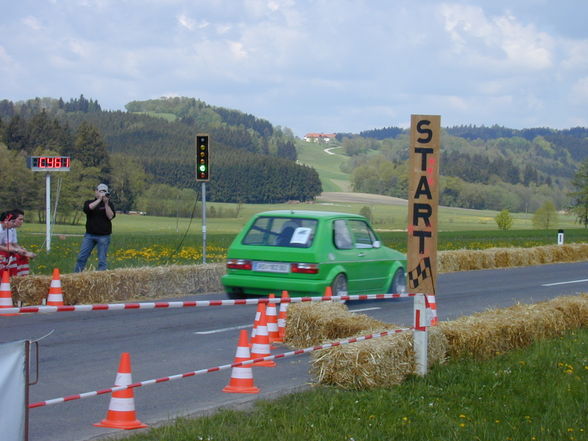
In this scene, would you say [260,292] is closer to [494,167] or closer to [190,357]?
[190,357]

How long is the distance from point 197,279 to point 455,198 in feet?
433

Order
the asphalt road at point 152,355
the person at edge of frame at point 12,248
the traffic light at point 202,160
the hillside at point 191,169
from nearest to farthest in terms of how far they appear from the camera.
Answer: the asphalt road at point 152,355
the person at edge of frame at point 12,248
the traffic light at point 202,160
the hillside at point 191,169

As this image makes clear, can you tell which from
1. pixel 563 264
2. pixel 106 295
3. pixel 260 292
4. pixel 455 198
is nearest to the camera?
pixel 260 292

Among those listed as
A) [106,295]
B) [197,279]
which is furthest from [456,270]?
[106,295]

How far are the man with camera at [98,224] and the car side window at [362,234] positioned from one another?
4.64 meters

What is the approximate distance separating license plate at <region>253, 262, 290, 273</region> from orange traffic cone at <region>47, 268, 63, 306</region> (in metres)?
3.23

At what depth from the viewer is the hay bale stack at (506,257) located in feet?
87.5

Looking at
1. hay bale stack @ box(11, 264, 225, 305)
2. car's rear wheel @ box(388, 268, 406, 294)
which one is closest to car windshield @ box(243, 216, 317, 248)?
car's rear wheel @ box(388, 268, 406, 294)

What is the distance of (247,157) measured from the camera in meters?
136

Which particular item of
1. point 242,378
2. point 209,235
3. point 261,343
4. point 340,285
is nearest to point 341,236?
point 340,285

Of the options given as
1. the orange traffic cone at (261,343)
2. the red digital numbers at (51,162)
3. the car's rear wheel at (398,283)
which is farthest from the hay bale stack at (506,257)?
the orange traffic cone at (261,343)

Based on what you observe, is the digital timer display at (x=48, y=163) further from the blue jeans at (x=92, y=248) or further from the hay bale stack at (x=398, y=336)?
Answer: the hay bale stack at (x=398, y=336)

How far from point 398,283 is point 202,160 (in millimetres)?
5705

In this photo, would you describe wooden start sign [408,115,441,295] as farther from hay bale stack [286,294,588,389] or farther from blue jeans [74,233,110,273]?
blue jeans [74,233,110,273]
